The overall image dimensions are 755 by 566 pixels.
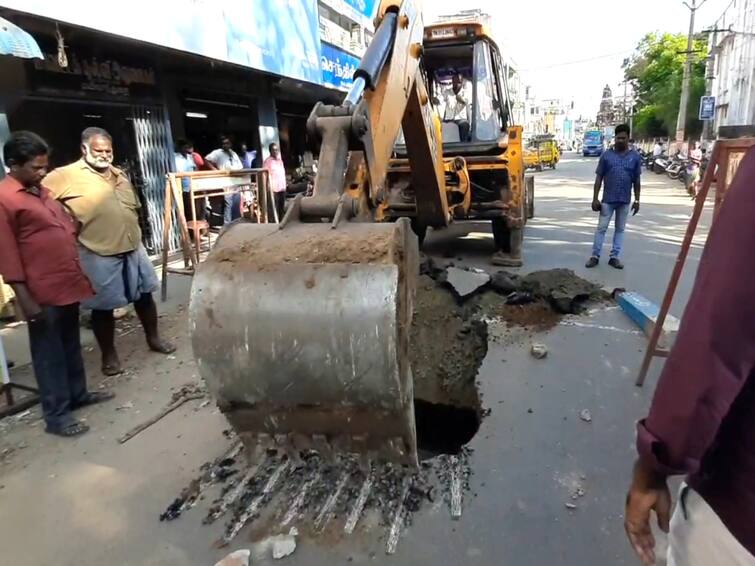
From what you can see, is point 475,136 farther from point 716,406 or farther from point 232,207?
point 716,406

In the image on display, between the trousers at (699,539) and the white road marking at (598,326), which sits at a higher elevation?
the trousers at (699,539)

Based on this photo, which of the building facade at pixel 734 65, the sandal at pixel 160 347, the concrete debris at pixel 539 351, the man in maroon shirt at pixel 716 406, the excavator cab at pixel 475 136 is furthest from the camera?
the building facade at pixel 734 65

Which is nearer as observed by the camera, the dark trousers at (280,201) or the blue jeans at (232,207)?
the blue jeans at (232,207)

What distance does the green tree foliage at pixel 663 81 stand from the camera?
39469mm

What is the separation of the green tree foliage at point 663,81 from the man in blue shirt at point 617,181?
116 ft

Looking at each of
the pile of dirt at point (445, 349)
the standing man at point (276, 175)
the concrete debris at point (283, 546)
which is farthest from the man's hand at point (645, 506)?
the standing man at point (276, 175)

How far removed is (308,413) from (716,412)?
143cm

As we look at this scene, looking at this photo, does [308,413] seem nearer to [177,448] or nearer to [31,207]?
[177,448]

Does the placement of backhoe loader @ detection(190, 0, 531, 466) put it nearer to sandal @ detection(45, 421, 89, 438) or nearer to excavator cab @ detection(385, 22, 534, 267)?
sandal @ detection(45, 421, 89, 438)

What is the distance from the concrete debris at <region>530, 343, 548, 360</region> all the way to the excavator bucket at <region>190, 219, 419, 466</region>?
256 centimetres

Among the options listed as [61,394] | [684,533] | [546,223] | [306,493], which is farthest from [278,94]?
[684,533]

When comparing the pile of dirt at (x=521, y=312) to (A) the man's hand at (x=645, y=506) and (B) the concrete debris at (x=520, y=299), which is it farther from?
(A) the man's hand at (x=645, y=506)

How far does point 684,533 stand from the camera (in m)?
1.16

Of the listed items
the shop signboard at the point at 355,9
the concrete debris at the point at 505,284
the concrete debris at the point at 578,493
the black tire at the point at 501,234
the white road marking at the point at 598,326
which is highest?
the shop signboard at the point at 355,9
